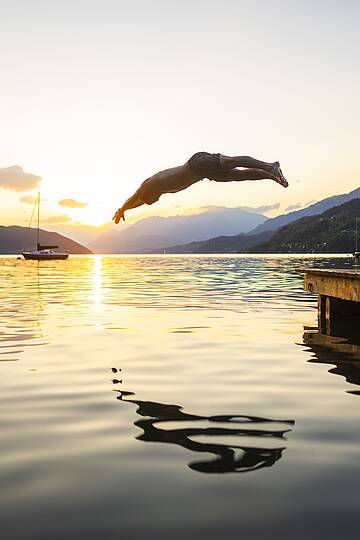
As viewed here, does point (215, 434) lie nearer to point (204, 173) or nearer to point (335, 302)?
point (204, 173)

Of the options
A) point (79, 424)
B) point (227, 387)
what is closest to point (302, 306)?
point (227, 387)

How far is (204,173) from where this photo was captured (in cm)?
597

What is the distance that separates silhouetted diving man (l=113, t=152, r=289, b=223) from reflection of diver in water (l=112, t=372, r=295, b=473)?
4.11 metres

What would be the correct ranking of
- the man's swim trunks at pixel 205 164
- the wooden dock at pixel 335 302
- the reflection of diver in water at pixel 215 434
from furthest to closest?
the wooden dock at pixel 335 302
the reflection of diver in water at pixel 215 434
the man's swim trunks at pixel 205 164

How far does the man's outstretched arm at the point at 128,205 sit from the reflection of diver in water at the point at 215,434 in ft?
11.9

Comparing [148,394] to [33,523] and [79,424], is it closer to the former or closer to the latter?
[79,424]

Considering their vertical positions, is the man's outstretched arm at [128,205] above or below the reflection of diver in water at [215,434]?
above

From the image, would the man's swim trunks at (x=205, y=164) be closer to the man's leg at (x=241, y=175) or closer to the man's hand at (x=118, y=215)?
the man's leg at (x=241, y=175)

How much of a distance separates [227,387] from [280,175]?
8250 millimetres

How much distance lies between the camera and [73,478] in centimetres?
824

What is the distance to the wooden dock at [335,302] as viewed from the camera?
24938 millimetres

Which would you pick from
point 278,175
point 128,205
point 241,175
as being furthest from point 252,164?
point 128,205

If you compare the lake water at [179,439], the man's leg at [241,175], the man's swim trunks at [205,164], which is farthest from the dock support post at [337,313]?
the man's swim trunks at [205,164]

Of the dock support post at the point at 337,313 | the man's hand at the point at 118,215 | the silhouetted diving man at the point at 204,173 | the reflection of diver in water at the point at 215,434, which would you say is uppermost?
the silhouetted diving man at the point at 204,173
